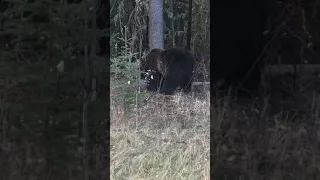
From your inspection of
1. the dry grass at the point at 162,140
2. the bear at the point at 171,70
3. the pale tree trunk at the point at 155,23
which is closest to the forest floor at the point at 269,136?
the dry grass at the point at 162,140

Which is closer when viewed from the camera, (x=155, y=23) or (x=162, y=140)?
(x=162, y=140)

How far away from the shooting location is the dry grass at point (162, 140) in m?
1.65

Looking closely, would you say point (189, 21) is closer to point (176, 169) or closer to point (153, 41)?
point (153, 41)

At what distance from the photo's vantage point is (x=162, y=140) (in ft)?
5.98

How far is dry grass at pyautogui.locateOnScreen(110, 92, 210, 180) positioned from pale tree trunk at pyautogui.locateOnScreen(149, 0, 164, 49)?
0.79 feet

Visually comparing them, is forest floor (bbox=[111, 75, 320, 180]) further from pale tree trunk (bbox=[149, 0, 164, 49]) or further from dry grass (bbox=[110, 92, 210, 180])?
pale tree trunk (bbox=[149, 0, 164, 49])

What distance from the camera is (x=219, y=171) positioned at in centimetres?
141

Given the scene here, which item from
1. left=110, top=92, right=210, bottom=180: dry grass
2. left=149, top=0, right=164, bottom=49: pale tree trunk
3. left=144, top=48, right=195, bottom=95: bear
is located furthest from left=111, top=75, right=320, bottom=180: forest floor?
left=149, top=0, right=164, bottom=49: pale tree trunk

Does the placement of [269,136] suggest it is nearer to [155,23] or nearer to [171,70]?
[171,70]

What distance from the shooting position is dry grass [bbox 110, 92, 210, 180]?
165 cm

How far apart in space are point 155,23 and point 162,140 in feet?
1.73

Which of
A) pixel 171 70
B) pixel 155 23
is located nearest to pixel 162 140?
pixel 171 70

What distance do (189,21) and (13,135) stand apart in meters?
0.84

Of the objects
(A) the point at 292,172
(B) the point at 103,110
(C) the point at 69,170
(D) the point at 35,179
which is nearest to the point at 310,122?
(A) the point at 292,172
